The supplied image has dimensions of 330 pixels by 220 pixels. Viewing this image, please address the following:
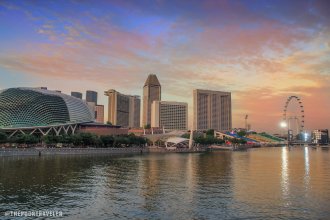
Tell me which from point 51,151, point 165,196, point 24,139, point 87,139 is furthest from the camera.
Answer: point 87,139

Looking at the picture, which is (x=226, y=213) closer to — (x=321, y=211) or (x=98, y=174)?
(x=321, y=211)

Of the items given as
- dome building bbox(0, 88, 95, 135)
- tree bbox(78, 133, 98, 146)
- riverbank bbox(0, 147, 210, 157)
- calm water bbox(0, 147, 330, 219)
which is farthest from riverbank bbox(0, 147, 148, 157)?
calm water bbox(0, 147, 330, 219)

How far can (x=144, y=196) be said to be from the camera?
44062 millimetres

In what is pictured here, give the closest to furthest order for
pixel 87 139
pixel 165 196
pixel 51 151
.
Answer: pixel 165 196
pixel 51 151
pixel 87 139

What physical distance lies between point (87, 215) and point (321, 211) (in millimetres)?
24783

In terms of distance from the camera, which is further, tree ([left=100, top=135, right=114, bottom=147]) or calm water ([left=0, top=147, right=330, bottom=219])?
tree ([left=100, top=135, right=114, bottom=147])

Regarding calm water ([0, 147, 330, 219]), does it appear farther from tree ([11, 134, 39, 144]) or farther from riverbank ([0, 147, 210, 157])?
tree ([11, 134, 39, 144])

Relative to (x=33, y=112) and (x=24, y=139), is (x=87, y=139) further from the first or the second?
(x=33, y=112)

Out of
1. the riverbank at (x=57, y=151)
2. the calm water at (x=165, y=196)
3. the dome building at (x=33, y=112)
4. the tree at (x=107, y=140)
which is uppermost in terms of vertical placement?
the dome building at (x=33, y=112)

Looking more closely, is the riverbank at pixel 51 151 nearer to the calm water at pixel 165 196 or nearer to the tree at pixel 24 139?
the tree at pixel 24 139

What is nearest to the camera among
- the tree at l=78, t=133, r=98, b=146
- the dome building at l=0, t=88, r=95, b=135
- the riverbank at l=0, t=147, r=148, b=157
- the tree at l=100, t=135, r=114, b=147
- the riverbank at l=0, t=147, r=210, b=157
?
the riverbank at l=0, t=147, r=148, b=157

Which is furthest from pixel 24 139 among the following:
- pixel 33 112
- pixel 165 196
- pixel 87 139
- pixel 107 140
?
pixel 165 196

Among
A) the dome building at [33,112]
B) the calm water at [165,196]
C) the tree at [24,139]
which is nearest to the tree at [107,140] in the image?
the dome building at [33,112]

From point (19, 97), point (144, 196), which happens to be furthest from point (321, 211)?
point (19, 97)
